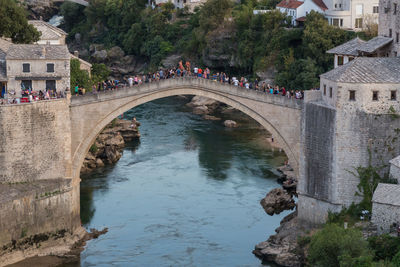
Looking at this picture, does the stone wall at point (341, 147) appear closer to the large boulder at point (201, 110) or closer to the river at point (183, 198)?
the river at point (183, 198)

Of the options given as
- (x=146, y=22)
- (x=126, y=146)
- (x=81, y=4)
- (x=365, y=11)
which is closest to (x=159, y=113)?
(x=126, y=146)

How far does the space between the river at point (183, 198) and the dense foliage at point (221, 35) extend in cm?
803

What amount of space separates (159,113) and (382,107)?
38247 millimetres

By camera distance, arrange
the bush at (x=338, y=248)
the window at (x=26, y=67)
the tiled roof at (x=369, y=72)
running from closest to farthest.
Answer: the bush at (x=338, y=248), the tiled roof at (x=369, y=72), the window at (x=26, y=67)

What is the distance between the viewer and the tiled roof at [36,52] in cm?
5108

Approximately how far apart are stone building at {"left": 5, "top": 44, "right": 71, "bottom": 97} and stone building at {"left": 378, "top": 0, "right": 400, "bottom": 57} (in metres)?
18.7

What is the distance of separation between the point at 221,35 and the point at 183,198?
37.5 metres

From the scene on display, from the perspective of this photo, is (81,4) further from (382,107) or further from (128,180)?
(382,107)

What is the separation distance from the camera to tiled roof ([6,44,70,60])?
51081 mm

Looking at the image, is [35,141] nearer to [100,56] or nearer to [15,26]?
[15,26]

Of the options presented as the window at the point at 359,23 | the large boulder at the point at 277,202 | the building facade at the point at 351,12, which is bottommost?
the large boulder at the point at 277,202

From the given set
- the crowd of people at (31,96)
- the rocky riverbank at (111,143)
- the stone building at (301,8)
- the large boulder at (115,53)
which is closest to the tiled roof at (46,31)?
the rocky riverbank at (111,143)

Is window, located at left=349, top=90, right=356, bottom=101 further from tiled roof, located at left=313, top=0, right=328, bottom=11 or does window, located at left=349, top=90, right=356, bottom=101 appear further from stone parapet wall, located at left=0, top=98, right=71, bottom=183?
tiled roof, located at left=313, top=0, right=328, bottom=11

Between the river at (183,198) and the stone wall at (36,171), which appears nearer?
the stone wall at (36,171)
